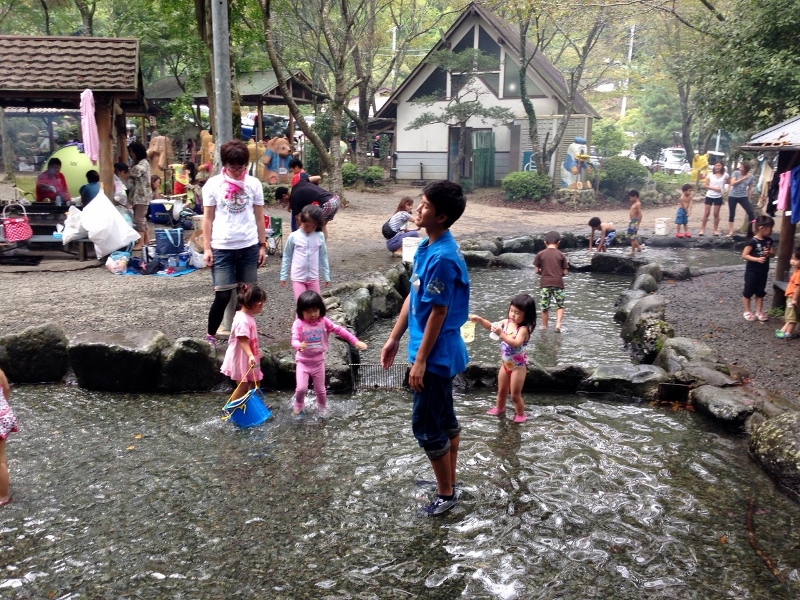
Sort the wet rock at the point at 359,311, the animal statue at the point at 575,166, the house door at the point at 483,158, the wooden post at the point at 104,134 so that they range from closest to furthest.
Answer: the wet rock at the point at 359,311, the wooden post at the point at 104,134, the animal statue at the point at 575,166, the house door at the point at 483,158

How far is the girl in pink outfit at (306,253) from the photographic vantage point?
664cm

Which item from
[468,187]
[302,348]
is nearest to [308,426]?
[302,348]

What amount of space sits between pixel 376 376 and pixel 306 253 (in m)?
1.37

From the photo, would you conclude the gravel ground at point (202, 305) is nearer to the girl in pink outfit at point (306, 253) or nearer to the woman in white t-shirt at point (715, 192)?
the girl in pink outfit at point (306, 253)

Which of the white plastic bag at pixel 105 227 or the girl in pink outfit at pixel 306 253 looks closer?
the girl in pink outfit at pixel 306 253

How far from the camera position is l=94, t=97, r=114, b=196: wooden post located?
11.2 m

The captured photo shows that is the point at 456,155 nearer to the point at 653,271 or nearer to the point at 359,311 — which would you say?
the point at 653,271

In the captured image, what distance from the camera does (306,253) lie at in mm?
6762

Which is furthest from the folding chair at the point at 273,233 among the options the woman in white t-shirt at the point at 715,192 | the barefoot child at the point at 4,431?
the woman in white t-shirt at the point at 715,192

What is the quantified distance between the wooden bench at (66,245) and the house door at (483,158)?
18146 millimetres

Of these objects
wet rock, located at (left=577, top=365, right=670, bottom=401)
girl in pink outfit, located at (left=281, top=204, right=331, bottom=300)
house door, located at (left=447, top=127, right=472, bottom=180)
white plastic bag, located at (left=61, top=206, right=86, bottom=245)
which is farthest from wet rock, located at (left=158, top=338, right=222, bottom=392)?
house door, located at (left=447, top=127, right=472, bottom=180)

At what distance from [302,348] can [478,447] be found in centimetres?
159

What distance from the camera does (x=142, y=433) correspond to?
5.28 metres

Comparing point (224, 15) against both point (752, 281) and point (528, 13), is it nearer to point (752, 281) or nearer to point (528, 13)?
point (752, 281)
